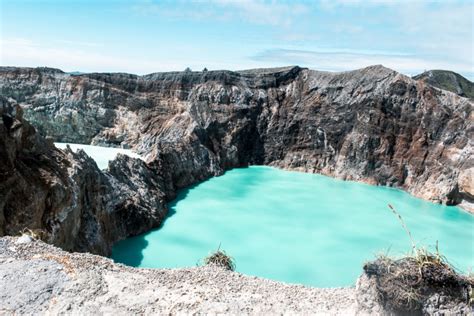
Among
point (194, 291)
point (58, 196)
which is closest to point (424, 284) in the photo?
point (194, 291)

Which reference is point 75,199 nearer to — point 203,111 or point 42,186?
point 42,186

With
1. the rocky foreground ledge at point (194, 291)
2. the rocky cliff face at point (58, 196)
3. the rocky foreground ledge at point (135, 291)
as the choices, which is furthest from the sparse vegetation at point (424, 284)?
the rocky cliff face at point (58, 196)

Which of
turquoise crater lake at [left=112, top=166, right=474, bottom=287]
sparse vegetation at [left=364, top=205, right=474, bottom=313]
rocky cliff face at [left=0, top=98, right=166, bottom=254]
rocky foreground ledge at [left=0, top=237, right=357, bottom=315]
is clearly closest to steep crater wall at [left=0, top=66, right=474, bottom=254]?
rocky cliff face at [left=0, top=98, right=166, bottom=254]

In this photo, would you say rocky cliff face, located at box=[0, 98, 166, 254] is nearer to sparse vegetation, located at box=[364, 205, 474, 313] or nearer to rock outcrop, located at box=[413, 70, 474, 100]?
sparse vegetation, located at box=[364, 205, 474, 313]

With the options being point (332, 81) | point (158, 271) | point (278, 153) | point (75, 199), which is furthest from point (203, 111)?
point (158, 271)

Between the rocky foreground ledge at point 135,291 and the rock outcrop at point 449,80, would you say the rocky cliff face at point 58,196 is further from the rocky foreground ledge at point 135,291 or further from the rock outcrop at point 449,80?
the rock outcrop at point 449,80
